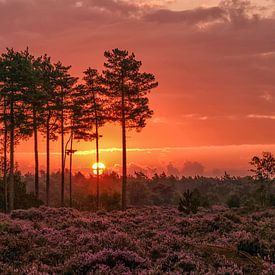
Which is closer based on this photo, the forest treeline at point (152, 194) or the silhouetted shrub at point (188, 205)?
the silhouetted shrub at point (188, 205)

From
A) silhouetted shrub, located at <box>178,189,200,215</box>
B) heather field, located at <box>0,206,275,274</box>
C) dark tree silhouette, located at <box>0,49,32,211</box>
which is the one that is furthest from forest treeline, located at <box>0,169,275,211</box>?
heather field, located at <box>0,206,275,274</box>

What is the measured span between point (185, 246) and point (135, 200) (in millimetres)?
109434

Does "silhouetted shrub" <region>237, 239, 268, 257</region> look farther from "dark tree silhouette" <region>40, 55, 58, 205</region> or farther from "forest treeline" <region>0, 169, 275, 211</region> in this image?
"dark tree silhouette" <region>40, 55, 58, 205</region>

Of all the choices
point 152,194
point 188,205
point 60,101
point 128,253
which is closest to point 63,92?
point 60,101

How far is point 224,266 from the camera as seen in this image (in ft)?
33.8

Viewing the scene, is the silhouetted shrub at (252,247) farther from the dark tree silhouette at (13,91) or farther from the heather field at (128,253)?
the dark tree silhouette at (13,91)

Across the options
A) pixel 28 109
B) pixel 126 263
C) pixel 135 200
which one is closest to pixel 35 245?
pixel 126 263

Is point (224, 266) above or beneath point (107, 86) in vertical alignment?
beneath

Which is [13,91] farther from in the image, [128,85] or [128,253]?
[128,253]

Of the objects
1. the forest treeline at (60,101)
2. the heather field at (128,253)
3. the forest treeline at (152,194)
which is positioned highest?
the forest treeline at (60,101)

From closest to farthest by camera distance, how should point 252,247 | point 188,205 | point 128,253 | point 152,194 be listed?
point 128,253
point 252,247
point 188,205
point 152,194

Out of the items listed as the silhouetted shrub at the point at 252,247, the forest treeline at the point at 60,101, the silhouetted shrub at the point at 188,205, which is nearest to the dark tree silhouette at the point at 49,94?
the forest treeline at the point at 60,101

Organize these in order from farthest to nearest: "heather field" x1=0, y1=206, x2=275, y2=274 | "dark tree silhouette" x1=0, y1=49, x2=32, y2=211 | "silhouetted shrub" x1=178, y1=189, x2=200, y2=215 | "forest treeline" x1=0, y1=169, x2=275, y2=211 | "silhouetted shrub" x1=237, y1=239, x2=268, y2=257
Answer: "forest treeline" x1=0, y1=169, x2=275, y2=211 < "dark tree silhouette" x1=0, y1=49, x2=32, y2=211 < "silhouetted shrub" x1=178, y1=189, x2=200, y2=215 < "silhouetted shrub" x1=237, y1=239, x2=268, y2=257 < "heather field" x1=0, y1=206, x2=275, y2=274

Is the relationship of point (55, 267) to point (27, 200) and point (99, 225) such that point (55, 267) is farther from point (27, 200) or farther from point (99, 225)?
point (27, 200)
